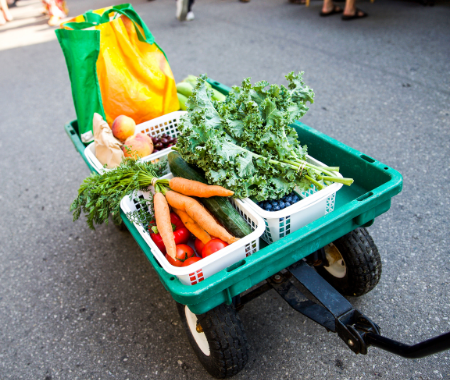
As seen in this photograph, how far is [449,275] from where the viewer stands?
2127 mm

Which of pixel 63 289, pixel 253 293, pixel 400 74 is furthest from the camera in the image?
pixel 400 74

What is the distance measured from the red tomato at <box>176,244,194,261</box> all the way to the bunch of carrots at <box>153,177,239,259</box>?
6cm

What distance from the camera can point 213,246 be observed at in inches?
63.2

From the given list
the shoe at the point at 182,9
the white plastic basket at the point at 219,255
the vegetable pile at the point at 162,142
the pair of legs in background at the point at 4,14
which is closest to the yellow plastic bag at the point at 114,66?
the vegetable pile at the point at 162,142

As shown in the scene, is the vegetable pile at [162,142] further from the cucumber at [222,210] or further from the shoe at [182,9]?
the shoe at [182,9]

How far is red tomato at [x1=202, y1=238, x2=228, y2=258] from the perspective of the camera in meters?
1.60

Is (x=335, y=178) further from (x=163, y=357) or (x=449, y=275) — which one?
(x=163, y=357)

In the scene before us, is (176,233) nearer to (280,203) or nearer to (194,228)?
(194,228)

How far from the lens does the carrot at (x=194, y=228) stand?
174cm

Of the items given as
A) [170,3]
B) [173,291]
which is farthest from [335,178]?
[170,3]

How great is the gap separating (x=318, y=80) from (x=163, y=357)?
3.60 meters

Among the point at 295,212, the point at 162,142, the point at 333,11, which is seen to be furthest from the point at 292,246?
the point at 333,11

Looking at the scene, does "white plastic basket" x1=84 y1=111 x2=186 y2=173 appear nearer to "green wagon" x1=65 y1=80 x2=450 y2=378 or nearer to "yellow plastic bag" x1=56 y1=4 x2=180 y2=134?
"yellow plastic bag" x1=56 y1=4 x2=180 y2=134

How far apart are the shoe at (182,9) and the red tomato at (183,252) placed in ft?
21.3
